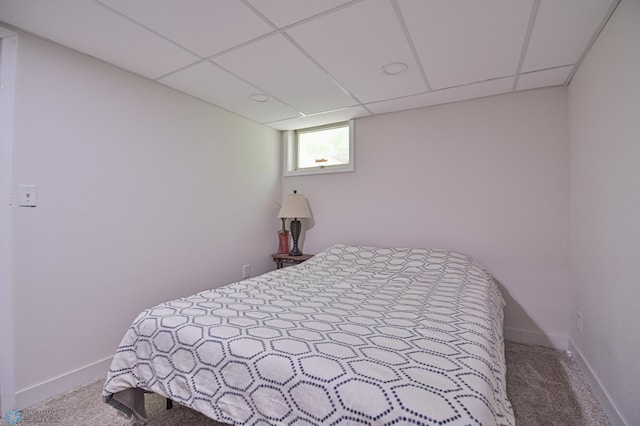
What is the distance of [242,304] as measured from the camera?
1.56 m

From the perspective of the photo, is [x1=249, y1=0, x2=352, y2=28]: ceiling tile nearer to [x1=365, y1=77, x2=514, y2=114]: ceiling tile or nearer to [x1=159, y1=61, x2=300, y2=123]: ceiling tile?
[x1=159, y1=61, x2=300, y2=123]: ceiling tile

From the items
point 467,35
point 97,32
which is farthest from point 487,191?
point 97,32

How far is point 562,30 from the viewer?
63.7 inches

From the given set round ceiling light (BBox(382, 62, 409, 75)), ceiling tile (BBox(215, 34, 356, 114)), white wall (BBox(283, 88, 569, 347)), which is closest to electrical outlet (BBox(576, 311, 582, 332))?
A: white wall (BBox(283, 88, 569, 347))

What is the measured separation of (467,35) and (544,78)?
0.98 meters

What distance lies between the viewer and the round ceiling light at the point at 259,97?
250cm

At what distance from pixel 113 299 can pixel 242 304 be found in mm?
1115

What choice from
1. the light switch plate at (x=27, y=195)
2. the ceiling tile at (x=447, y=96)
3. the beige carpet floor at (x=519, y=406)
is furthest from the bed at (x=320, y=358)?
the ceiling tile at (x=447, y=96)

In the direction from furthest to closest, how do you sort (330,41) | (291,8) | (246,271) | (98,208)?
(246,271), (98,208), (330,41), (291,8)

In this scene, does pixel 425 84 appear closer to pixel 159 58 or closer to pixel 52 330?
pixel 159 58

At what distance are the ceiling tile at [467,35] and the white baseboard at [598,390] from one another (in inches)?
78.6

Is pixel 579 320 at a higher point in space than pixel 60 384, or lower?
higher

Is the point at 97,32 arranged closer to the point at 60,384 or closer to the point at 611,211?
the point at 60,384

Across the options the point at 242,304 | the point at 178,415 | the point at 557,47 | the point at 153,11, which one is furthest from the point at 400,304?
the point at 153,11
